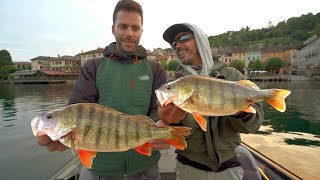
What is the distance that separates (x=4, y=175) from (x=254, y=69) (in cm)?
9895

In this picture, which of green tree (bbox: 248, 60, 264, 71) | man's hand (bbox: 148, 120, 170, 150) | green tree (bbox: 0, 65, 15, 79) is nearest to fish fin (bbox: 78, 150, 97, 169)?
man's hand (bbox: 148, 120, 170, 150)

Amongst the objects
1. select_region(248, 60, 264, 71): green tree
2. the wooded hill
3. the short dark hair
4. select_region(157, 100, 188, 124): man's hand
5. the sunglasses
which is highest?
the wooded hill

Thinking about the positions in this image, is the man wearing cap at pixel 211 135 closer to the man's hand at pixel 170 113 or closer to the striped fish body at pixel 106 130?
the man's hand at pixel 170 113

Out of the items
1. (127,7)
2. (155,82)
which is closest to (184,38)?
(155,82)

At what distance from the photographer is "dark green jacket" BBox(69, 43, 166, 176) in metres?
3.23

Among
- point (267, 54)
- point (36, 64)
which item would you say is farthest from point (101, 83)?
point (36, 64)

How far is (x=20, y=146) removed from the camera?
15727mm

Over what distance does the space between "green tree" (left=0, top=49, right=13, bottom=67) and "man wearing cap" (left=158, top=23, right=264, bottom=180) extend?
442ft

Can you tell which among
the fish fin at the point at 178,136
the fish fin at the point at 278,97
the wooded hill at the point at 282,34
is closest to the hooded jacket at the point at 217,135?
the fish fin at the point at 278,97

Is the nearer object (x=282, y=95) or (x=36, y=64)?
(x=282, y=95)

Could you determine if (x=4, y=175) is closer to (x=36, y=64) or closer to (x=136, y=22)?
(x=136, y=22)

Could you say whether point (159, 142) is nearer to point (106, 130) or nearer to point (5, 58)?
point (106, 130)

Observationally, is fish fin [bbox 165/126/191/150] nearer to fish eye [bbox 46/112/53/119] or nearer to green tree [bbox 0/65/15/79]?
fish eye [bbox 46/112/53/119]

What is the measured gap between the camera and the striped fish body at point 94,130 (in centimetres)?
238
